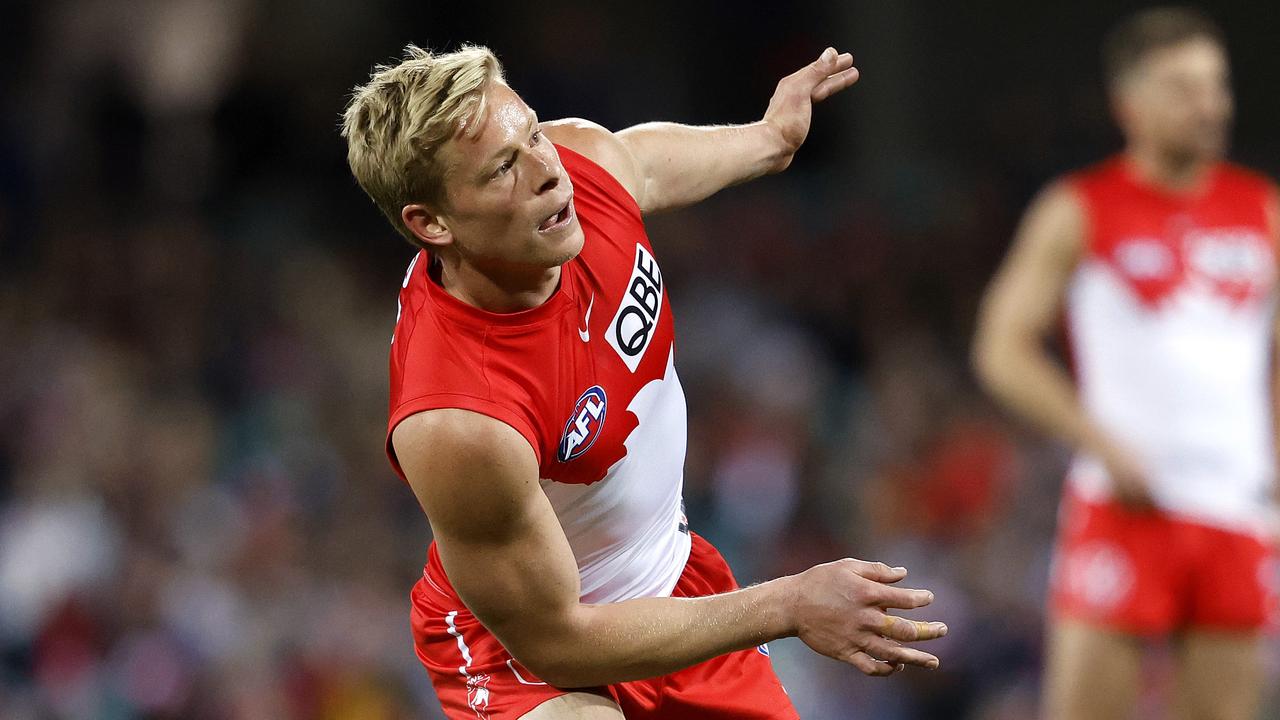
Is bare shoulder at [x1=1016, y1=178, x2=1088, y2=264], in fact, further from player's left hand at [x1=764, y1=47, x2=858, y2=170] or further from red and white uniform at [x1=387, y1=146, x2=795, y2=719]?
red and white uniform at [x1=387, y1=146, x2=795, y2=719]

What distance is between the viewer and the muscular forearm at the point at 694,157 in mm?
3637

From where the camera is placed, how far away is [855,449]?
337 inches

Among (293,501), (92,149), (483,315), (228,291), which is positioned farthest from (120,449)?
(483,315)

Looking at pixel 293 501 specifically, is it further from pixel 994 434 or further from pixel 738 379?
pixel 994 434

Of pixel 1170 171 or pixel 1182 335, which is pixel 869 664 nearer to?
pixel 1182 335

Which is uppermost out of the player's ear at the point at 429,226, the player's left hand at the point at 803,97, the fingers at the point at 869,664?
the player's left hand at the point at 803,97

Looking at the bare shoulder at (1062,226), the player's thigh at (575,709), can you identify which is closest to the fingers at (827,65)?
the player's thigh at (575,709)

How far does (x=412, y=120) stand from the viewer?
2.93m

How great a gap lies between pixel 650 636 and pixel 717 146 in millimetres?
1191

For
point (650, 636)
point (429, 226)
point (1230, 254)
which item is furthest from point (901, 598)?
point (1230, 254)

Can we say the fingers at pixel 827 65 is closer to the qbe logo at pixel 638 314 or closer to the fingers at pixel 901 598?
the qbe logo at pixel 638 314

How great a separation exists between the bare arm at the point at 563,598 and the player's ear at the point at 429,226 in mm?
354

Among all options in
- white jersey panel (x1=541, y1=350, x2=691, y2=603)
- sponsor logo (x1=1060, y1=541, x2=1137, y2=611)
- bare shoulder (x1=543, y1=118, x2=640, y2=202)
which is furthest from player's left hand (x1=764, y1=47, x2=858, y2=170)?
sponsor logo (x1=1060, y1=541, x2=1137, y2=611)

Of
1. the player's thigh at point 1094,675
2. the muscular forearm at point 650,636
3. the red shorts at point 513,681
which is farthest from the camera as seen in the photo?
the player's thigh at point 1094,675
